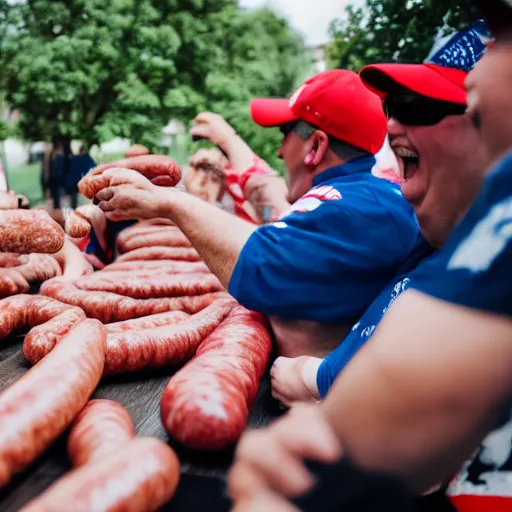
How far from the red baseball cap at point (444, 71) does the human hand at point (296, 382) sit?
1106 millimetres

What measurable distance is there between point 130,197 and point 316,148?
1052mm

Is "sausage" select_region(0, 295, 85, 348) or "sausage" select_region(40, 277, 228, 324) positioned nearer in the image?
"sausage" select_region(0, 295, 85, 348)

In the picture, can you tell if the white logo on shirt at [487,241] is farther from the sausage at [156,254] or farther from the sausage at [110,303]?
the sausage at [156,254]

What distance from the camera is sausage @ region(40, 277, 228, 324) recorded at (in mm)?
2660

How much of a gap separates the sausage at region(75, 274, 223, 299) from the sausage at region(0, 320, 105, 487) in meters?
1.13

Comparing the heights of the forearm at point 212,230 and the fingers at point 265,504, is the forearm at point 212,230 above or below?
below

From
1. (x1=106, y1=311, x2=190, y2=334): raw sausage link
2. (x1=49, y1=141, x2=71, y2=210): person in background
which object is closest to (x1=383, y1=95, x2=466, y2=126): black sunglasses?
(x1=106, y1=311, x2=190, y2=334): raw sausage link

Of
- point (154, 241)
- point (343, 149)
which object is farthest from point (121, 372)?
point (154, 241)

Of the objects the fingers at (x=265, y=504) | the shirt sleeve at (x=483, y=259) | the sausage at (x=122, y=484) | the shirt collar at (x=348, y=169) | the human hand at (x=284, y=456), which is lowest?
the sausage at (x=122, y=484)

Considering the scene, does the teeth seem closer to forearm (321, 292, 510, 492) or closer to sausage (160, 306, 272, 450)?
sausage (160, 306, 272, 450)

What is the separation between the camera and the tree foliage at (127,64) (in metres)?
11.5

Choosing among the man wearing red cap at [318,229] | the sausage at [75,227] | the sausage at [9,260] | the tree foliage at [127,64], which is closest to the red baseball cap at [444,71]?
the man wearing red cap at [318,229]

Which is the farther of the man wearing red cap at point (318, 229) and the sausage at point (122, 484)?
the man wearing red cap at point (318, 229)

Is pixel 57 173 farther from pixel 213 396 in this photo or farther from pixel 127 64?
pixel 213 396
